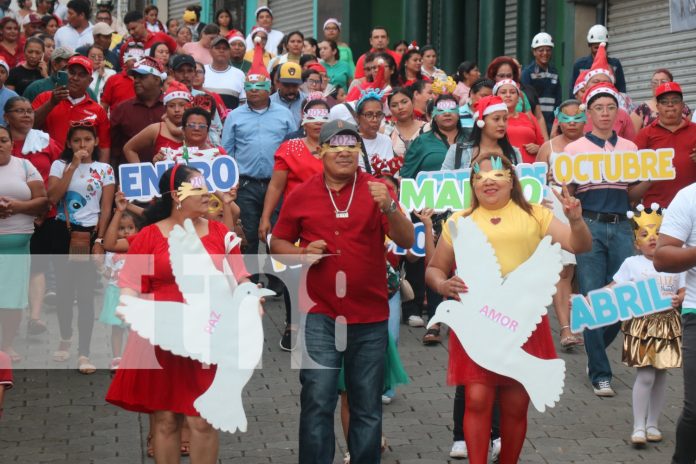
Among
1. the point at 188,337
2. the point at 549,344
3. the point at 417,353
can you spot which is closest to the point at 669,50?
the point at 417,353

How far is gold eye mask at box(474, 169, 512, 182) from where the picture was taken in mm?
6801

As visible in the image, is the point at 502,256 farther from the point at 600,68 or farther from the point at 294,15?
the point at 294,15

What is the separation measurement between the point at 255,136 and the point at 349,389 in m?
4.86

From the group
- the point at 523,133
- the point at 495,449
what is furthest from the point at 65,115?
the point at 495,449

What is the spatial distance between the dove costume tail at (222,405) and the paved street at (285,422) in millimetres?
1320

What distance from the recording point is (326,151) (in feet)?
22.4

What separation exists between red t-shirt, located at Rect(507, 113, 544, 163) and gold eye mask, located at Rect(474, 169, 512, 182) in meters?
4.43

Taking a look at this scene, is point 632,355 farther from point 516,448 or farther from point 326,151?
point 326,151

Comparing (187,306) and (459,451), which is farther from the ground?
(187,306)

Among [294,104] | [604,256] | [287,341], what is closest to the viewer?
[604,256]

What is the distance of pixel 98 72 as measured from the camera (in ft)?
46.9

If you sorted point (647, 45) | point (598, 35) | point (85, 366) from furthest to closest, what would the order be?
point (647, 45)
point (598, 35)
point (85, 366)

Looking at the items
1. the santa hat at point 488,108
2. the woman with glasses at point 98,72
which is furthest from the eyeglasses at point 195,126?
the woman with glasses at point 98,72

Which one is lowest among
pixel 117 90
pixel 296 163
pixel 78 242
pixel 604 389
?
pixel 604 389
